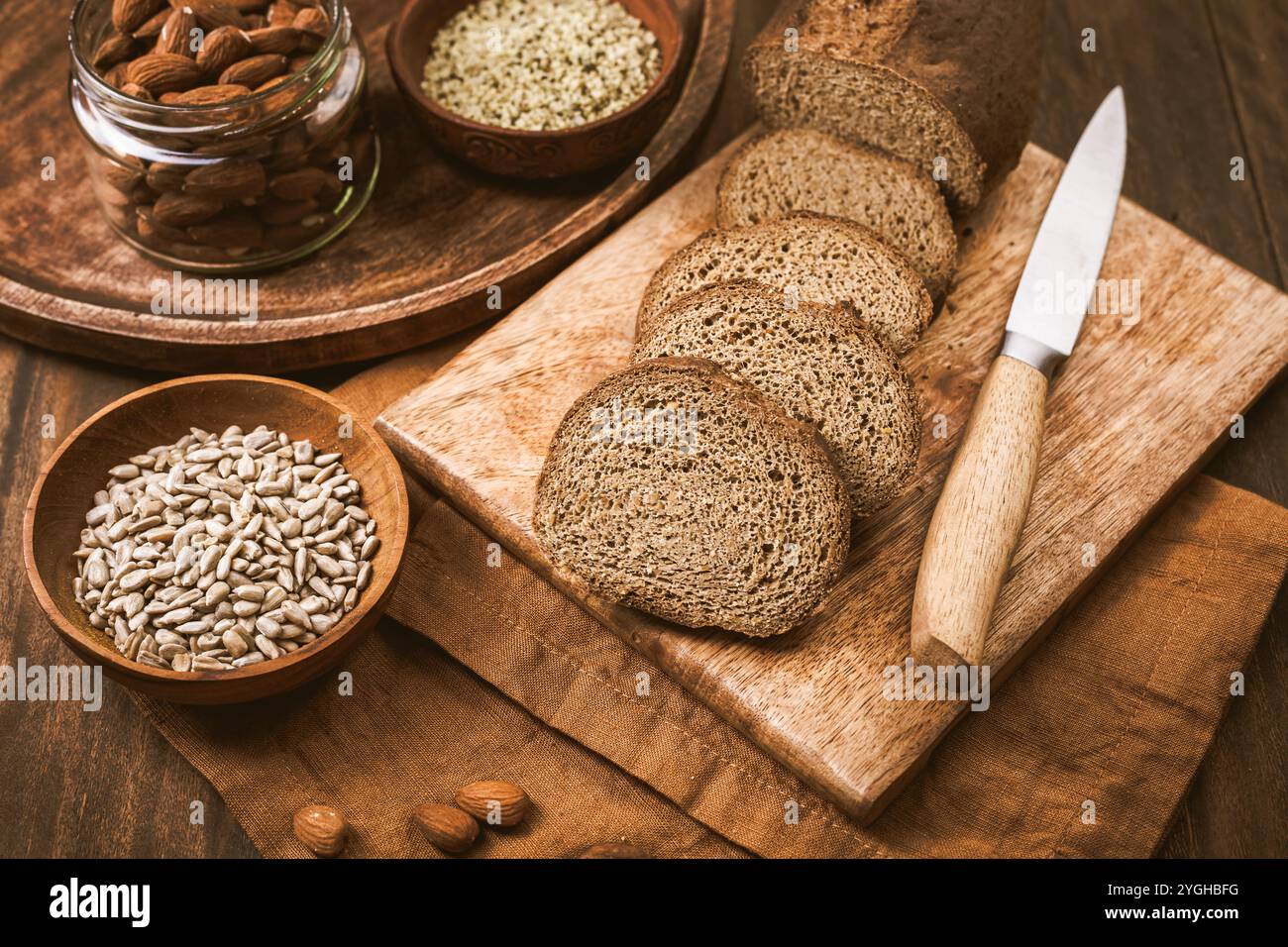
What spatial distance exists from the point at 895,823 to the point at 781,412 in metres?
0.84

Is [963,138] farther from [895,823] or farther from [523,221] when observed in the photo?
[895,823]

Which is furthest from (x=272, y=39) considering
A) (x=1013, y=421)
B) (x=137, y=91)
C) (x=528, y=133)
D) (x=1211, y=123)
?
(x=1211, y=123)

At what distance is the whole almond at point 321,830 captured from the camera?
232 centimetres

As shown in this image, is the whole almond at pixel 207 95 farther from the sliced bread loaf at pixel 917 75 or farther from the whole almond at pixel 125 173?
the sliced bread loaf at pixel 917 75

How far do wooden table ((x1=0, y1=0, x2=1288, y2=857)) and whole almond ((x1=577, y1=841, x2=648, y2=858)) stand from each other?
673 millimetres

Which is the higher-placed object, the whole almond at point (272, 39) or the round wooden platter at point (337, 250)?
the whole almond at point (272, 39)

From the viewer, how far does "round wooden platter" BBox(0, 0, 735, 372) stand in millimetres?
2893

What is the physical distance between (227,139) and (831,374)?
1440 millimetres

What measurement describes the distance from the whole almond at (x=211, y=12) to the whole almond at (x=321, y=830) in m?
1.76

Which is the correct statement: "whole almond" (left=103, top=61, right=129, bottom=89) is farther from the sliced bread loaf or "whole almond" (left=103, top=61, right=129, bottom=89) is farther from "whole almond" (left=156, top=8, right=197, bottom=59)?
the sliced bread loaf

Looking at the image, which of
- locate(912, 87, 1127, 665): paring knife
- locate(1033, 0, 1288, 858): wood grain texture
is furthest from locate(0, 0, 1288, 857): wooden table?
locate(912, 87, 1127, 665): paring knife

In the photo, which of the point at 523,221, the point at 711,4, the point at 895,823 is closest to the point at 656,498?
the point at 895,823

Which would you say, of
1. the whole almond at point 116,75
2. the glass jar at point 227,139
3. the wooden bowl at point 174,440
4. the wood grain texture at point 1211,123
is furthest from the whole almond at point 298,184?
the wood grain texture at point 1211,123

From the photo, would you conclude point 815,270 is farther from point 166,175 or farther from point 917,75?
point 166,175
